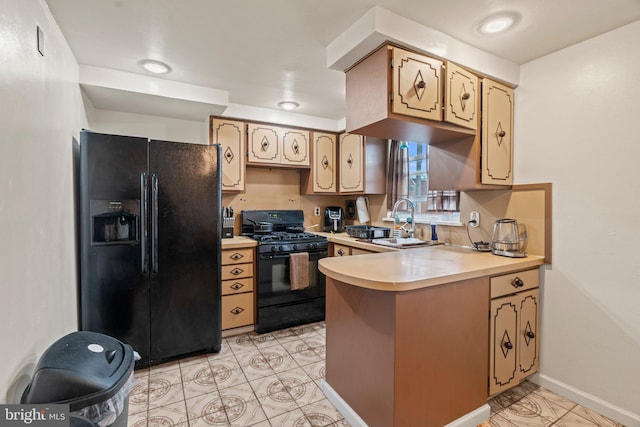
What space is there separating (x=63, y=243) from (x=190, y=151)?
1080 mm

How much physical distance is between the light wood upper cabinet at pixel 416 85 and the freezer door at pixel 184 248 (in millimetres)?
→ 1601

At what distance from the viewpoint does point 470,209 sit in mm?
2631

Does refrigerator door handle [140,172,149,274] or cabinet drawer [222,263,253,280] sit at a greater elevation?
refrigerator door handle [140,172,149,274]

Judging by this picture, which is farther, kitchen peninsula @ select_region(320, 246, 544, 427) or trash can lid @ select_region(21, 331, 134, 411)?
kitchen peninsula @ select_region(320, 246, 544, 427)

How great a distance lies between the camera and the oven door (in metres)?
3.00

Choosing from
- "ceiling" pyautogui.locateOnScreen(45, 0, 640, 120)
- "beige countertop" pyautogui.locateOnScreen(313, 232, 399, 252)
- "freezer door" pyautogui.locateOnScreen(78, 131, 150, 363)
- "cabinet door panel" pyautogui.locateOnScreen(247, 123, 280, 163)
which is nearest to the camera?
"ceiling" pyautogui.locateOnScreen(45, 0, 640, 120)

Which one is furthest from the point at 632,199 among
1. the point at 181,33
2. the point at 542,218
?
the point at 181,33

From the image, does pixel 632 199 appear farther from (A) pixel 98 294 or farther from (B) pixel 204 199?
(A) pixel 98 294

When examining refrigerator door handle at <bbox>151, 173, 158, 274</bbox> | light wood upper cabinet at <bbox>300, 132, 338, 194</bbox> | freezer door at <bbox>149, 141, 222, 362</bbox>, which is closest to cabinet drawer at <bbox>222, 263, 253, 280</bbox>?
freezer door at <bbox>149, 141, 222, 362</bbox>

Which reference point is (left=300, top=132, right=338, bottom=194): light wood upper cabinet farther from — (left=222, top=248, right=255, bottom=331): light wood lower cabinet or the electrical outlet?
the electrical outlet

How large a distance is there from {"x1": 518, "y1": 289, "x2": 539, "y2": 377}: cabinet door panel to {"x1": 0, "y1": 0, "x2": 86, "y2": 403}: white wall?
2.69m

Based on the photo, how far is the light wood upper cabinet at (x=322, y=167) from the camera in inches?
147

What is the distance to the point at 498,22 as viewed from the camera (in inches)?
69.1

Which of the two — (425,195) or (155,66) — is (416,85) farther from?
(155,66)
